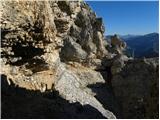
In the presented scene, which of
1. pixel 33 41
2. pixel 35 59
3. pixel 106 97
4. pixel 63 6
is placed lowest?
pixel 106 97

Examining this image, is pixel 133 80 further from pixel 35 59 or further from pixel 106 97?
pixel 35 59

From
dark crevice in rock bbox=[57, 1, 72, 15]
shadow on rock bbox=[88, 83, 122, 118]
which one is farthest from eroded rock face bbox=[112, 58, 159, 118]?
dark crevice in rock bbox=[57, 1, 72, 15]

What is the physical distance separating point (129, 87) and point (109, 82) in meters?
6.34

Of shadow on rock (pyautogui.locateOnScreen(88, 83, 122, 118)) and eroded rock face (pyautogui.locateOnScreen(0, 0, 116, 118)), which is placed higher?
eroded rock face (pyautogui.locateOnScreen(0, 0, 116, 118))

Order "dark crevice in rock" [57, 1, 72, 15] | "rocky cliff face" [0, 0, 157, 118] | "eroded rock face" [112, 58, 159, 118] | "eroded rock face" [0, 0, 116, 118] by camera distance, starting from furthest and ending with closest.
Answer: "eroded rock face" [112, 58, 159, 118]
"dark crevice in rock" [57, 1, 72, 15]
"eroded rock face" [0, 0, 116, 118]
"rocky cliff face" [0, 0, 157, 118]

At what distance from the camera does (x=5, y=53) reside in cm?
2534

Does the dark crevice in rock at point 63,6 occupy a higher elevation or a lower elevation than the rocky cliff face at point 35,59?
higher

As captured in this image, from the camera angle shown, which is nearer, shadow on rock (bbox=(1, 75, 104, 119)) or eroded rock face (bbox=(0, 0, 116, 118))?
shadow on rock (bbox=(1, 75, 104, 119))

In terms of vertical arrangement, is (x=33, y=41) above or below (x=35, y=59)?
above

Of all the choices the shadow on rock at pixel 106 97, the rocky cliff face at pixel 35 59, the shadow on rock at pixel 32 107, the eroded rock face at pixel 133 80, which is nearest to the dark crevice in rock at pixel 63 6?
the rocky cliff face at pixel 35 59

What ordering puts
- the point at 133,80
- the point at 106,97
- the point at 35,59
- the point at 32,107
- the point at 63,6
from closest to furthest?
the point at 32,107, the point at 35,59, the point at 63,6, the point at 106,97, the point at 133,80

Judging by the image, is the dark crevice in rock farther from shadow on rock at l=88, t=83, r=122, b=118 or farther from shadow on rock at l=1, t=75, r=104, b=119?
shadow on rock at l=88, t=83, r=122, b=118

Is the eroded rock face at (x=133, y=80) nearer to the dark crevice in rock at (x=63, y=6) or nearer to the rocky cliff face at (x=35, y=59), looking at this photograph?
the rocky cliff face at (x=35, y=59)

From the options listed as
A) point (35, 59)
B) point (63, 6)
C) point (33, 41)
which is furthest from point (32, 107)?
point (63, 6)
